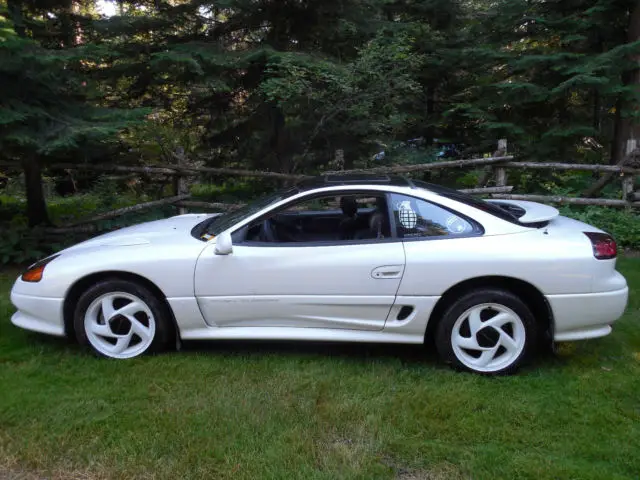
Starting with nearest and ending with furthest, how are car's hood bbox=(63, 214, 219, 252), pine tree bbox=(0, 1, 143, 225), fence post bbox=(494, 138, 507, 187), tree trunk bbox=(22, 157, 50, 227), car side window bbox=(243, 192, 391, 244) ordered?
1. car side window bbox=(243, 192, 391, 244)
2. car's hood bbox=(63, 214, 219, 252)
3. pine tree bbox=(0, 1, 143, 225)
4. tree trunk bbox=(22, 157, 50, 227)
5. fence post bbox=(494, 138, 507, 187)

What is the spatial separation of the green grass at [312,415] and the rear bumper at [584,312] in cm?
31

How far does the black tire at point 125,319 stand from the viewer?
148 inches

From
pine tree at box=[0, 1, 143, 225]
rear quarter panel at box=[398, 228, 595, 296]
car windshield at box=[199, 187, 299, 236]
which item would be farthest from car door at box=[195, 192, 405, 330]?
pine tree at box=[0, 1, 143, 225]

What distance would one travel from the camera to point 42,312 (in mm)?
3826

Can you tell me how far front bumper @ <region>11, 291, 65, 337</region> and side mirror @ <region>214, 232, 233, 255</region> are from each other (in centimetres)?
123

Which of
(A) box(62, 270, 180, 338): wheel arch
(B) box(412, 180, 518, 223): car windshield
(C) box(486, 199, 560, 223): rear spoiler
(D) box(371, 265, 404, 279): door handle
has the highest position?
(B) box(412, 180, 518, 223): car windshield

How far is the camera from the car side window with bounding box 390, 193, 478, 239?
370 cm

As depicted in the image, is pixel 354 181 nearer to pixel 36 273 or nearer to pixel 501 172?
pixel 36 273

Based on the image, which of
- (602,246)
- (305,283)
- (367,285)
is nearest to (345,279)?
(367,285)

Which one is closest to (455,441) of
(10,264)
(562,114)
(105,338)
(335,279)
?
(335,279)

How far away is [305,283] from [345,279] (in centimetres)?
28

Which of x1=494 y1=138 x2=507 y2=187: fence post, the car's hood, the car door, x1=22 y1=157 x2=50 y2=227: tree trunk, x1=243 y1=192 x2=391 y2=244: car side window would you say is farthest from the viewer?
x1=494 y1=138 x2=507 y2=187: fence post

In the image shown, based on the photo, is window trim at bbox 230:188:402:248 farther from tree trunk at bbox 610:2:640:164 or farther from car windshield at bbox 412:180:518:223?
Answer: tree trunk at bbox 610:2:640:164

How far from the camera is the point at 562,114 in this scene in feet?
34.0
